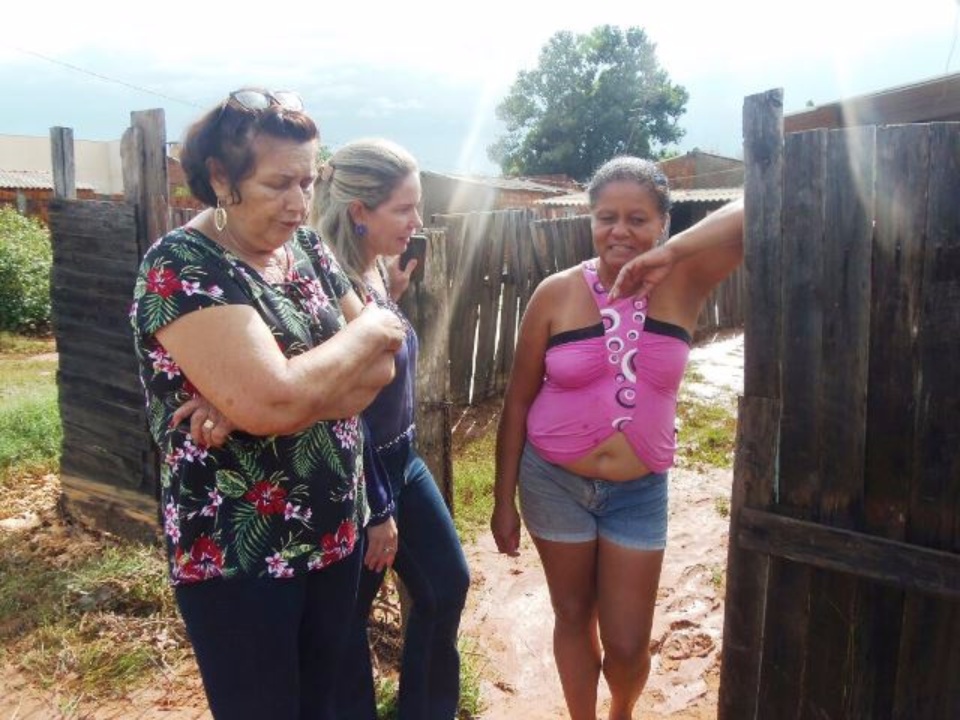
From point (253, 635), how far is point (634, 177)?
5.29 feet

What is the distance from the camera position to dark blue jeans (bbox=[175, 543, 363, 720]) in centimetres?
170

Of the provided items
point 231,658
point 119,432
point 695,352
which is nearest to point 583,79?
point 695,352

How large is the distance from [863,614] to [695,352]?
26.6ft

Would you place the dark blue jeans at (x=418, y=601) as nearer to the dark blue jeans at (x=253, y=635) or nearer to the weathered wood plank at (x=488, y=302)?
the dark blue jeans at (x=253, y=635)

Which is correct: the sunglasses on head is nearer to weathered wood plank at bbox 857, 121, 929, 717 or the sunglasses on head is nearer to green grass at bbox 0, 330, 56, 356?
weathered wood plank at bbox 857, 121, 929, 717

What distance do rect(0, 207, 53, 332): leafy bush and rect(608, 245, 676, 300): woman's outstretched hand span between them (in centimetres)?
1212

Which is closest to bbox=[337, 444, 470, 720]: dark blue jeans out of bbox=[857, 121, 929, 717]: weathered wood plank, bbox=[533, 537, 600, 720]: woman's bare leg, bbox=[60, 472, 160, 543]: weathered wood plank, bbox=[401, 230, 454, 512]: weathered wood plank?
bbox=[533, 537, 600, 720]: woman's bare leg

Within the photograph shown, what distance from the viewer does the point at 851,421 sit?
2049mm

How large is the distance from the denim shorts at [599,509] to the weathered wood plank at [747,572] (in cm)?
25

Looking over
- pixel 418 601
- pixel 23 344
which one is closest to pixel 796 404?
pixel 418 601

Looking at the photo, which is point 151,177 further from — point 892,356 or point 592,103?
point 592,103

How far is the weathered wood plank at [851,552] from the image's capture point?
6.44 feet

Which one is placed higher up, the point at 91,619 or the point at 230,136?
the point at 230,136

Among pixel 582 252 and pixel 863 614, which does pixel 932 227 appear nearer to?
pixel 863 614
